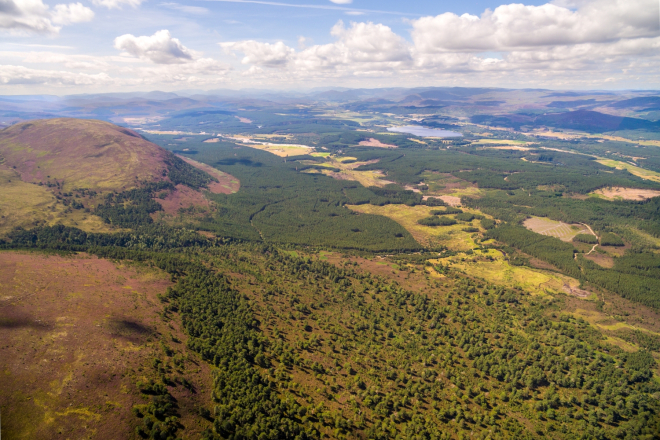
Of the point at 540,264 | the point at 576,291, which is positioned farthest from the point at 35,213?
the point at 576,291

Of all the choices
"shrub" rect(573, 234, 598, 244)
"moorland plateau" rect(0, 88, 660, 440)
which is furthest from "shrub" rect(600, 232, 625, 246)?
"moorland plateau" rect(0, 88, 660, 440)

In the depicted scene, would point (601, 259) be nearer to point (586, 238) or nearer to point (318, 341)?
point (586, 238)

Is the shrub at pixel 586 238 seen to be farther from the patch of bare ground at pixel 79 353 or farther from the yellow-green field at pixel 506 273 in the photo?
the patch of bare ground at pixel 79 353

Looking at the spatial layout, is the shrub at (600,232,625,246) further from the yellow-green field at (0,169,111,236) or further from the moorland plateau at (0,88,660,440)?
the yellow-green field at (0,169,111,236)

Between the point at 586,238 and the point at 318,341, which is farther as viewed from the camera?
the point at 586,238

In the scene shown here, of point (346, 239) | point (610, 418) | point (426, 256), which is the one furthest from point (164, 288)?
point (610, 418)

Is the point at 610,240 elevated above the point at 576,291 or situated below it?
above

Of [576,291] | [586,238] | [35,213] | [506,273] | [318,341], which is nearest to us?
[318,341]

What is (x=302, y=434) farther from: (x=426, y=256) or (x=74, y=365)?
(x=426, y=256)
